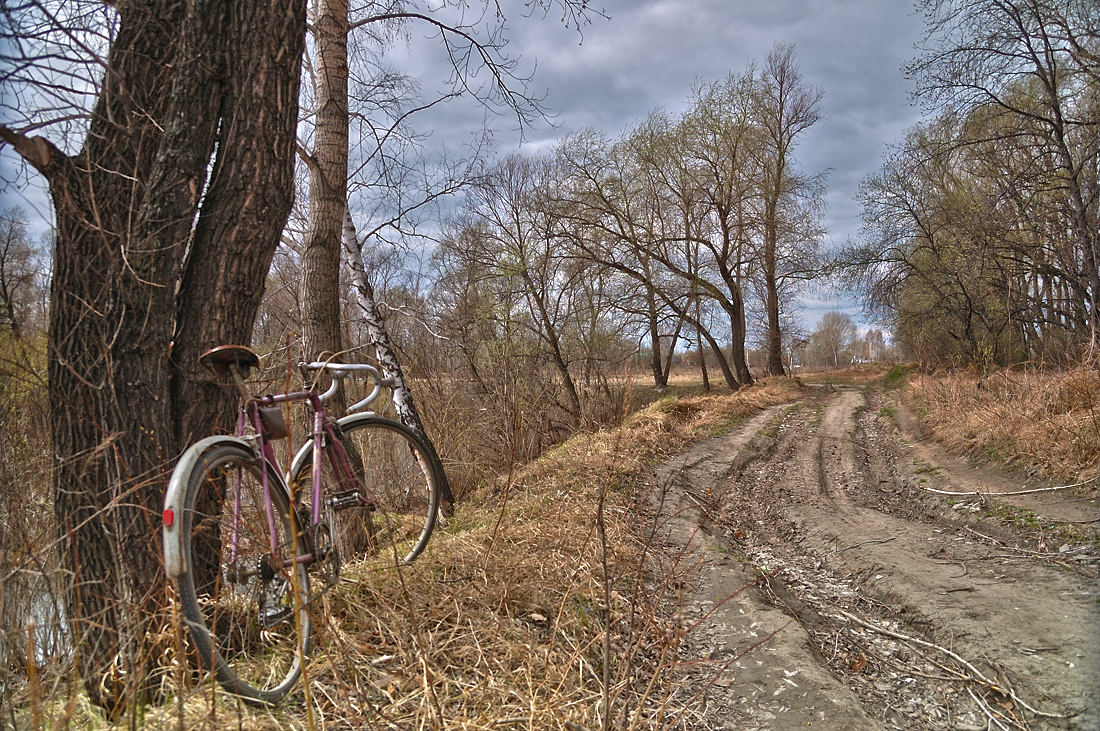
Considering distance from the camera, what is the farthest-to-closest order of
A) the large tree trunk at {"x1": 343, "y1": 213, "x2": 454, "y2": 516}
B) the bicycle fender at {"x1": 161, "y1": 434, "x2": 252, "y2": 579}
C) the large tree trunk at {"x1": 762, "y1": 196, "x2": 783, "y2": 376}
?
the large tree trunk at {"x1": 762, "y1": 196, "x2": 783, "y2": 376} → the large tree trunk at {"x1": 343, "y1": 213, "x2": 454, "y2": 516} → the bicycle fender at {"x1": 161, "y1": 434, "x2": 252, "y2": 579}

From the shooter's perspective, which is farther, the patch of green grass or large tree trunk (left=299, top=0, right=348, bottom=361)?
the patch of green grass

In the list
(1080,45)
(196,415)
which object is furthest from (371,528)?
(1080,45)

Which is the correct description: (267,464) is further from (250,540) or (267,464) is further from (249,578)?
(249,578)

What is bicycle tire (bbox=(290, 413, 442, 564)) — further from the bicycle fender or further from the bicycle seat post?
the bicycle fender

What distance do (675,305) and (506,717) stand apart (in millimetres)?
17264

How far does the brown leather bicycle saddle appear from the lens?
2.10 m

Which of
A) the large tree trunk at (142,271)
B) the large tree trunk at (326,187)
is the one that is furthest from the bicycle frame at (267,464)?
the large tree trunk at (326,187)

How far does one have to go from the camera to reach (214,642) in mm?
1644

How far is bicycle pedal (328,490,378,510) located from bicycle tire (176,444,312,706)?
1.39 ft

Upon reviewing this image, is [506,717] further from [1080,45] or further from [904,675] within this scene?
[1080,45]

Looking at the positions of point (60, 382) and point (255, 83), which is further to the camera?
point (255, 83)

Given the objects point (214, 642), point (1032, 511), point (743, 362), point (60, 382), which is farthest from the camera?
point (743, 362)

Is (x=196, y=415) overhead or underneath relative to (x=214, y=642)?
overhead

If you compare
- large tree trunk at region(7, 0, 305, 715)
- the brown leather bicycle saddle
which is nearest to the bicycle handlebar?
the brown leather bicycle saddle
